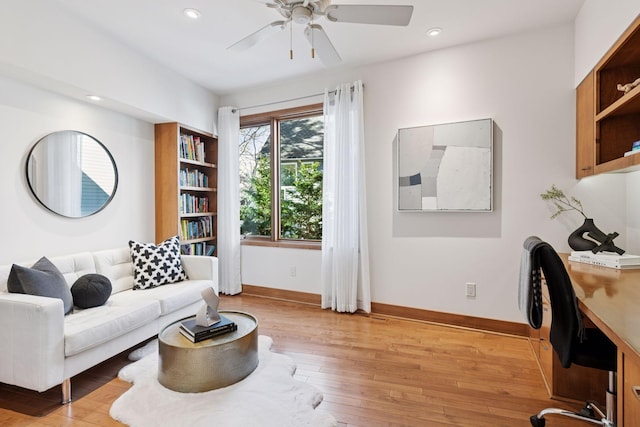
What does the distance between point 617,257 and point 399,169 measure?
73.4 inches

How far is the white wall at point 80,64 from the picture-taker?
2.25m

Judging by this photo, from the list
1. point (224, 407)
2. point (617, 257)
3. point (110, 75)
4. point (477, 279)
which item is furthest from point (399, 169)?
point (110, 75)

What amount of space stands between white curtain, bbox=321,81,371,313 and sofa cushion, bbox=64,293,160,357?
6.14 ft

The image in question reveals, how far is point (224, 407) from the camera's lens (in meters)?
1.83

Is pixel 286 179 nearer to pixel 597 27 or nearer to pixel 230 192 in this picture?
pixel 230 192

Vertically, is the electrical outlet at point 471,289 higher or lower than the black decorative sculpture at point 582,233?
lower

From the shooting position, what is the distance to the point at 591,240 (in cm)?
257

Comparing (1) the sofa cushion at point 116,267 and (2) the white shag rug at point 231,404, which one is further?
(1) the sofa cushion at point 116,267

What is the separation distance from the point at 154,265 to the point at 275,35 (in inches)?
97.0

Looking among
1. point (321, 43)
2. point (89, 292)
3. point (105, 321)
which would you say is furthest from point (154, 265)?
point (321, 43)

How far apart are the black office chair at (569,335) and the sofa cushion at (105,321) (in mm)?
2654

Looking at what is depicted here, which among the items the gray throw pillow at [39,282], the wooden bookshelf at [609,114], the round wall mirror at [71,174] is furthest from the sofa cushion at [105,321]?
the wooden bookshelf at [609,114]

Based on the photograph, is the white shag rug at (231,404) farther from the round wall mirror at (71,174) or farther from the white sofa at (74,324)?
the round wall mirror at (71,174)

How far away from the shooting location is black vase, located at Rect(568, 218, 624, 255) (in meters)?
2.28
